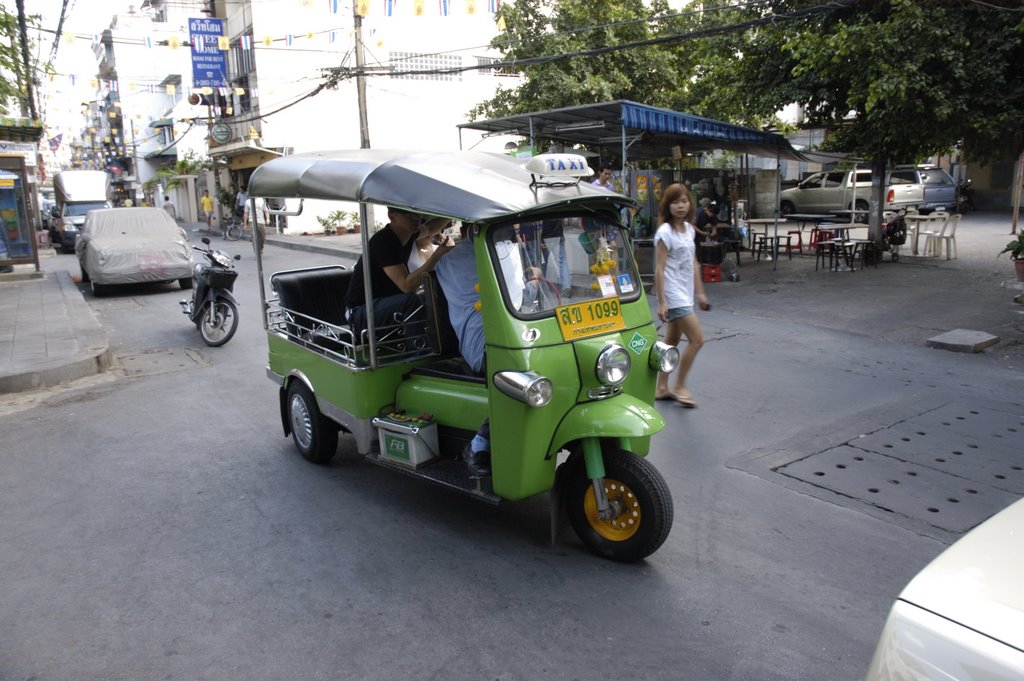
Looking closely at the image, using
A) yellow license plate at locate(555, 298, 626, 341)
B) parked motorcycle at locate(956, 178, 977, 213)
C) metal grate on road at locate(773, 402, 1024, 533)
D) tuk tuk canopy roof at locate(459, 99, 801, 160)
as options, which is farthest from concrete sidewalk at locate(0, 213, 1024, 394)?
parked motorcycle at locate(956, 178, 977, 213)

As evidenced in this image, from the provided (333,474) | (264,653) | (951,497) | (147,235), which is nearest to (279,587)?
(264,653)

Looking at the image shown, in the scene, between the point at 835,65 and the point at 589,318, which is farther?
the point at 835,65

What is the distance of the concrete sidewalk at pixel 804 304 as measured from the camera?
8.43 meters

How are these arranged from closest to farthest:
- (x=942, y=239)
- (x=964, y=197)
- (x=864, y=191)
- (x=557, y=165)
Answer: (x=557, y=165), (x=942, y=239), (x=864, y=191), (x=964, y=197)

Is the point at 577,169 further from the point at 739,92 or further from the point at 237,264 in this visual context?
the point at 237,264

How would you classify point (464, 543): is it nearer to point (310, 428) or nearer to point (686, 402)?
point (310, 428)

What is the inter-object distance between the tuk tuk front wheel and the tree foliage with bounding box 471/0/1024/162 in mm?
8911

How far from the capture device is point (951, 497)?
15.4 feet

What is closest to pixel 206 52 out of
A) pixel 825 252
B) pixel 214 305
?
pixel 214 305

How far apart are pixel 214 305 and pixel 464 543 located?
661 cm

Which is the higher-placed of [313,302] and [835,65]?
[835,65]

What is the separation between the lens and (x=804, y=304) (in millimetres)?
11125

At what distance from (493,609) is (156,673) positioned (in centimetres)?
147

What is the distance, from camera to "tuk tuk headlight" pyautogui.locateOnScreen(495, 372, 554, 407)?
362cm
